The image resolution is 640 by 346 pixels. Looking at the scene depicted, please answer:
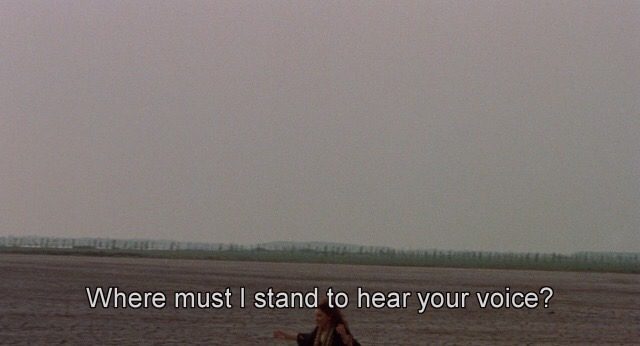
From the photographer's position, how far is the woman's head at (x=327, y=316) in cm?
775

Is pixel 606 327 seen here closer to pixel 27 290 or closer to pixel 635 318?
pixel 635 318

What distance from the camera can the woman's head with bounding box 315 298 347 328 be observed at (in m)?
7.75

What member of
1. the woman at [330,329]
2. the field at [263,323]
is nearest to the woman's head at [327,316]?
the woman at [330,329]

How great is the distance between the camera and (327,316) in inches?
306

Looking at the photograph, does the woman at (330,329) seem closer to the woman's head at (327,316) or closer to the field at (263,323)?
the woman's head at (327,316)

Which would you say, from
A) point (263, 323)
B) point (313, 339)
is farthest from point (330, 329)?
point (263, 323)

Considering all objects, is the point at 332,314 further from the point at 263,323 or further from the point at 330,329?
the point at 263,323

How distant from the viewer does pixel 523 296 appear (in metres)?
50.9

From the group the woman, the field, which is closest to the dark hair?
the woman

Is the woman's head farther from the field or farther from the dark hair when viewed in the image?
the field

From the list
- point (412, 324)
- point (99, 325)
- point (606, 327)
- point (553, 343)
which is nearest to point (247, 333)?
point (99, 325)

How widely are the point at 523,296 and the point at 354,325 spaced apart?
25.2 metres

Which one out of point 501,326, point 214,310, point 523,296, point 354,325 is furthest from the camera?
point 523,296

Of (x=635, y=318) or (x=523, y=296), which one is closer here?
(x=635, y=318)
